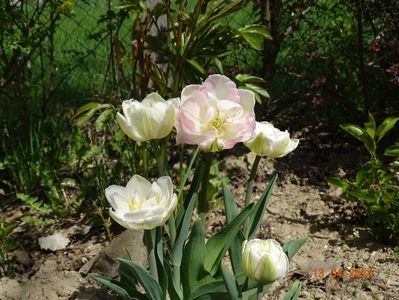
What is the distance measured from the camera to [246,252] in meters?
1.41

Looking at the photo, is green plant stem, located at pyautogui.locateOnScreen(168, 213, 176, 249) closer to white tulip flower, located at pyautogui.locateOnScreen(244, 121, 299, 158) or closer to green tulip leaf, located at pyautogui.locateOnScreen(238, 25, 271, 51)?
white tulip flower, located at pyautogui.locateOnScreen(244, 121, 299, 158)

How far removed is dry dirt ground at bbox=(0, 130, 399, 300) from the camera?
242cm

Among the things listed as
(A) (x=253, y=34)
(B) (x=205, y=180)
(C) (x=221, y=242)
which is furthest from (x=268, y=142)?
(A) (x=253, y=34)

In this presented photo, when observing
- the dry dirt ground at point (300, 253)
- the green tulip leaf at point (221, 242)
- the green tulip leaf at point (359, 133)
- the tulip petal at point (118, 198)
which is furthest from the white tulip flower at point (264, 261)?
the green tulip leaf at point (359, 133)

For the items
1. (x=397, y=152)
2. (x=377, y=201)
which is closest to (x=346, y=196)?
(x=377, y=201)

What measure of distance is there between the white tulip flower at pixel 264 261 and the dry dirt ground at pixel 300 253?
3.23ft

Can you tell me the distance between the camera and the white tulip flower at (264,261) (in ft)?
4.52

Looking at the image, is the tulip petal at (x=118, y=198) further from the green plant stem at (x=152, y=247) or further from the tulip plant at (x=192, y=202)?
the green plant stem at (x=152, y=247)

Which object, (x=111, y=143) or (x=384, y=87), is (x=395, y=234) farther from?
(x=111, y=143)

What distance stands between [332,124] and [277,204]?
0.80 metres

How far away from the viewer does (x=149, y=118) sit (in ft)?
4.71

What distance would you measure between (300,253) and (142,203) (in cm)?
136

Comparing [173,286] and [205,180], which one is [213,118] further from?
[173,286]

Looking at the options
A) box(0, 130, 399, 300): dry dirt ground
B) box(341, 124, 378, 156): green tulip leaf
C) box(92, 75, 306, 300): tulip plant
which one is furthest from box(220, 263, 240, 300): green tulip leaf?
box(341, 124, 378, 156): green tulip leaf
